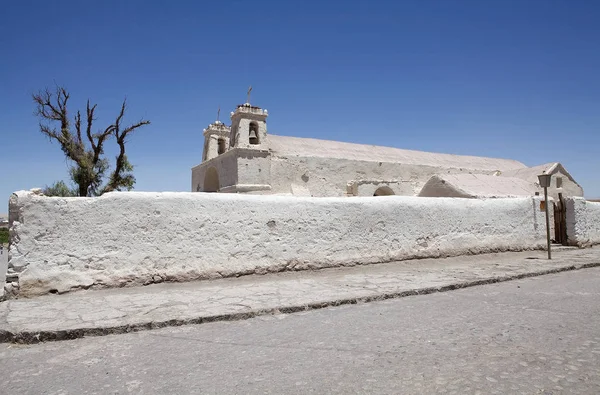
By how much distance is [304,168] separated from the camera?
71.2ft

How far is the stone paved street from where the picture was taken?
2299 mm

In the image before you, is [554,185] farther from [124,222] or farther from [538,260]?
[124,222]

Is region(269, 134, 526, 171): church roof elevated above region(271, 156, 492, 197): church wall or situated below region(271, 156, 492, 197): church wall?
above

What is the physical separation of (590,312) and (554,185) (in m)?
21.1

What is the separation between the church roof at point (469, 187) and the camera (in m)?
13.6

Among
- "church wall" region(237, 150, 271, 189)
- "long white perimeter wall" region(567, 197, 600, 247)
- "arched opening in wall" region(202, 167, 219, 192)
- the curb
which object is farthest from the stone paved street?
"arched opening in wall" region(202, 167, 219, 192)

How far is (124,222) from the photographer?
4863 millimetres

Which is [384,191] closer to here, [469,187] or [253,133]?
[253,133]

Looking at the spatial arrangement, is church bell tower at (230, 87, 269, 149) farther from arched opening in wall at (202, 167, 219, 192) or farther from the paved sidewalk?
the paved sidewalk

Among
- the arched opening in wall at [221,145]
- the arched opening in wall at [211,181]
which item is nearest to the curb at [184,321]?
the arched opening in wall at [211,181]

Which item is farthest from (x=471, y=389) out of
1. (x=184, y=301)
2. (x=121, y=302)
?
(x=121, y=302)

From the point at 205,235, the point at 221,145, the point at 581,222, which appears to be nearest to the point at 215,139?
the point at 221,145

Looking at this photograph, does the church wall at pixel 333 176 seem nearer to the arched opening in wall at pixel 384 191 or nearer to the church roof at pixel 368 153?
the arched opening in wall at pixel 384 191

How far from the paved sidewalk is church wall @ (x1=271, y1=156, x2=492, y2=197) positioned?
14.6 metres
